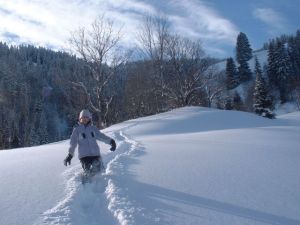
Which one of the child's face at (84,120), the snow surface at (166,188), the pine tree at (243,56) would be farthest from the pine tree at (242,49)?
the child's face at (84,120)

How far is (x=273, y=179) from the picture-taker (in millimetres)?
6770

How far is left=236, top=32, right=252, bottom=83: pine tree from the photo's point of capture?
278 feet

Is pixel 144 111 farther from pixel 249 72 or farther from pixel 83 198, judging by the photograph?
pixel 249 72

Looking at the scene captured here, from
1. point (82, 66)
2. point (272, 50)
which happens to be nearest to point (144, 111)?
point (82, 66)

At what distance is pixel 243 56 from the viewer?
87.9 metres

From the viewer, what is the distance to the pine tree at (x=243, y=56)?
278 ft

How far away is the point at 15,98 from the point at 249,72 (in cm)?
4928

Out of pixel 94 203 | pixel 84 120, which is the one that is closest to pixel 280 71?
pixel 84 120

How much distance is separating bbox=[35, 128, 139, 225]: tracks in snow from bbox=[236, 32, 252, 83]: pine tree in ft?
262

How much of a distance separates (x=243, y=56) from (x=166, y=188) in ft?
279

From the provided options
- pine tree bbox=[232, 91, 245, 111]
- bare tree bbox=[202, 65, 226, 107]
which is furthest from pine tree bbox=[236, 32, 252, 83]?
bare tree bbox=[202, 65, 226, 107]

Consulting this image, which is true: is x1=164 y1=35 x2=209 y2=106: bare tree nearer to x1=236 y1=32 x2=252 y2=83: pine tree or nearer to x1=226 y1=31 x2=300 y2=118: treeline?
x1=226 y1=31 x2=300 y2=118: treeline

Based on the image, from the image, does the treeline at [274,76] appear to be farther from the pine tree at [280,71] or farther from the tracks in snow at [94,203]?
the tracks in snow at [94,203]

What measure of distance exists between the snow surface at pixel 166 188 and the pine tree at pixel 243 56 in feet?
251
